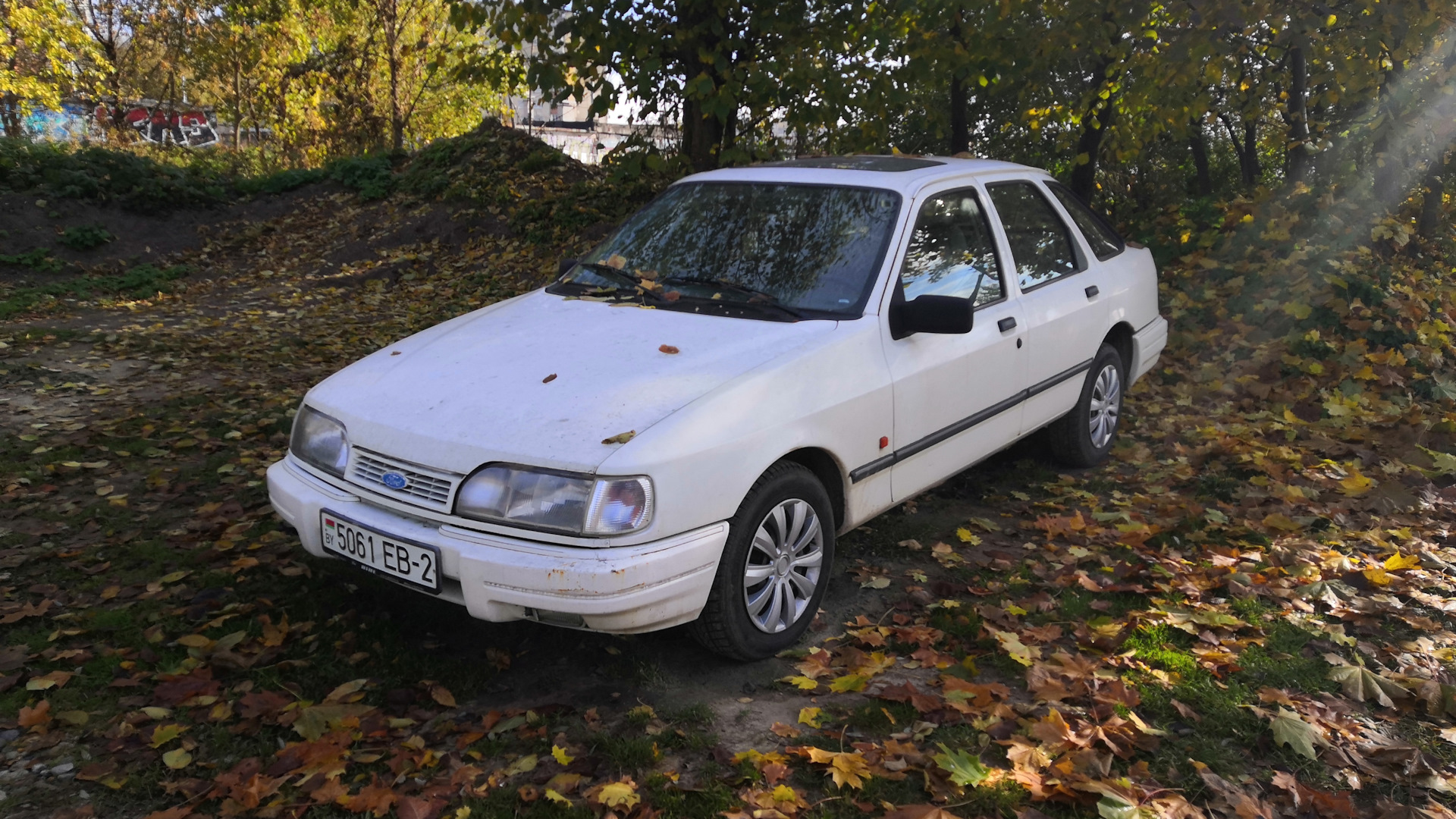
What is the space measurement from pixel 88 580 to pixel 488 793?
2311mm

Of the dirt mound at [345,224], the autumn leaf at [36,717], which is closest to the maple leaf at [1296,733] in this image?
the autumn leaf at [36,717]

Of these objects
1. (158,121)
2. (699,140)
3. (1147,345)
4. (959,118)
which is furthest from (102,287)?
(158,121)

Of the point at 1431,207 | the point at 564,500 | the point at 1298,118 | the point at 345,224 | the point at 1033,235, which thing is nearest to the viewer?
the point at 564,500

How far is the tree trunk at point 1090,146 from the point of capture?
1025cm

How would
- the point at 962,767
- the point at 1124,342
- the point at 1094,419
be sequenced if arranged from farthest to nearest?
1. the point at 1124,342
2. the point at 1094,419
3. the point at 962,767

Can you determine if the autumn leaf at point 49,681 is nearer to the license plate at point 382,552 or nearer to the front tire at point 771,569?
the license plate at point 382,552

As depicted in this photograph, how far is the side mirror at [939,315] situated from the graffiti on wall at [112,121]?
18.1m

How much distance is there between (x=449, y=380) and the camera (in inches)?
138

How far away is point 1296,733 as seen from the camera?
3047 millimetres

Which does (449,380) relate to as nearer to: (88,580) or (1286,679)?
(88,580)

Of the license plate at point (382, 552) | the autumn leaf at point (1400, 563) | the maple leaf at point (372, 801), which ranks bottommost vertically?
the maple leaf at point (372, 801)

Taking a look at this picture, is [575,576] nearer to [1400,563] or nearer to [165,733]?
[165,733]

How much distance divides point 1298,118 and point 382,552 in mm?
9055

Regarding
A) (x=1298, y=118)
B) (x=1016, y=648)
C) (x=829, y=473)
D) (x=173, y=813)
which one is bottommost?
(x=173, y=813)
